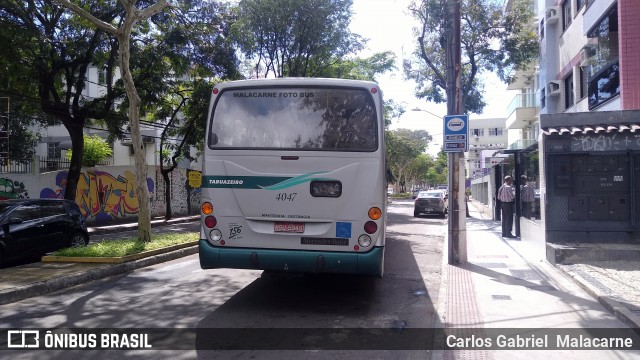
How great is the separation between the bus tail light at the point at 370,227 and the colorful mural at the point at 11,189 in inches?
745

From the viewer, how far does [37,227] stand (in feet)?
35.0

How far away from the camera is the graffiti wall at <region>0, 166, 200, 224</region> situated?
2080 centimetres

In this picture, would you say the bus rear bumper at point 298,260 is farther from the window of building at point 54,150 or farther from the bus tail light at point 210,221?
the window of building at point 54,150

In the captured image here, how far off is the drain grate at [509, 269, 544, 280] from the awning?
2.91 m

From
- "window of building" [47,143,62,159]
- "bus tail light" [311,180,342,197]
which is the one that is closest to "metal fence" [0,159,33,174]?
"window of building" [47,143,62,159]

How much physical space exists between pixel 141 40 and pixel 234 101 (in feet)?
51.3

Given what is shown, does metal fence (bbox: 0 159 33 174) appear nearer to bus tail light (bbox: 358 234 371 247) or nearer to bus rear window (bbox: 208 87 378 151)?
bus rear window (bbox: 208 87 378 151)

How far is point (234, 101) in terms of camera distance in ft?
21.5

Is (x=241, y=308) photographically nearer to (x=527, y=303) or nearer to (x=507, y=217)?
(x=527, y=303)

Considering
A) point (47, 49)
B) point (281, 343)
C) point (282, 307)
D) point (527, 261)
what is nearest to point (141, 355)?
point (281, 343)

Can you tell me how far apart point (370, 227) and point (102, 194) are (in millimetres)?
21329

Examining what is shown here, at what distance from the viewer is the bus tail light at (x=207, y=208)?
634 cm

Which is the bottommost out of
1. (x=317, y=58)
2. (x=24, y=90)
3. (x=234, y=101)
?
(x=234, y=101)

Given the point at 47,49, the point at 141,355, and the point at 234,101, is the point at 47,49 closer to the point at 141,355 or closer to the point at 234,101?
the point at 234,101
